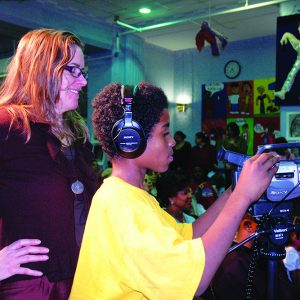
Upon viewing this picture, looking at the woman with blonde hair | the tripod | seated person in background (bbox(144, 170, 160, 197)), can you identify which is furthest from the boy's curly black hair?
seated person in background (bbox(144, 170, 160, 197))

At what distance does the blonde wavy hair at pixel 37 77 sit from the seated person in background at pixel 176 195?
2034 mm


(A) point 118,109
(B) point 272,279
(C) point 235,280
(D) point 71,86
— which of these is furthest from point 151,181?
(A) point 118,109

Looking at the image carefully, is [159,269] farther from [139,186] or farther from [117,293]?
[139,186]

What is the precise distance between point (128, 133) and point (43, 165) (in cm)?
36

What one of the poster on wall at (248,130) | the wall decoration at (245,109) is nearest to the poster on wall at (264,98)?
the wall decoration at (245,109)

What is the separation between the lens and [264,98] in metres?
7.86

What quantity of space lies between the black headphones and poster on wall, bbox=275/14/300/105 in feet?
13.8

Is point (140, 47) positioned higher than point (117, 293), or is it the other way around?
point (140, 47)

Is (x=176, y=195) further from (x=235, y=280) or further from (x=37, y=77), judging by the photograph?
(x=37, y=77)

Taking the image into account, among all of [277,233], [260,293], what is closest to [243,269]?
[260,293]

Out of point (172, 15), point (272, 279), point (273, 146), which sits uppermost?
point (172, 15)

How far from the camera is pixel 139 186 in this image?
1012 millimetres

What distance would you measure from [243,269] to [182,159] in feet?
16.7

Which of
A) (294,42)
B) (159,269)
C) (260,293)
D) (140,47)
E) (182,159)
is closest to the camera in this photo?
(159,269)
